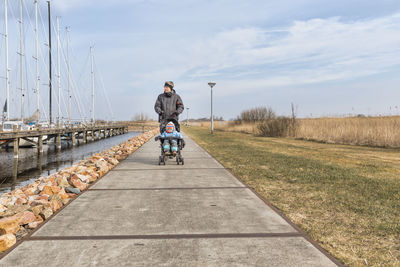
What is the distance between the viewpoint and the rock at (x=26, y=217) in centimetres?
358

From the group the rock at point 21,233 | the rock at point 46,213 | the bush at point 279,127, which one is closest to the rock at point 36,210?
the rock at point 46,213

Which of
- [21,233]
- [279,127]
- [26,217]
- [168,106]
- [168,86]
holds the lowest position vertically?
[21,233]

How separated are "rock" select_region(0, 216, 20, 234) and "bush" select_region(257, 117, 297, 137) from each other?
23848 millimetres

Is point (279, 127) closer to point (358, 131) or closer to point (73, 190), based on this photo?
point (358, 131)

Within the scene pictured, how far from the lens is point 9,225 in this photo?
11.0 feet

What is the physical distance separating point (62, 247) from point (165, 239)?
3.34 feet

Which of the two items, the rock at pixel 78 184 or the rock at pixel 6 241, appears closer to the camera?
the rock at pixel 6 241

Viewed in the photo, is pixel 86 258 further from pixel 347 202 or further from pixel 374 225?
pixel 347 202

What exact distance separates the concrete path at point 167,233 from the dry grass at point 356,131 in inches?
582

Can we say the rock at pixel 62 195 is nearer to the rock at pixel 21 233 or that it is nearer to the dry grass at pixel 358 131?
A: the rock at pixel 21 233

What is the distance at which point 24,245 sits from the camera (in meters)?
3.00

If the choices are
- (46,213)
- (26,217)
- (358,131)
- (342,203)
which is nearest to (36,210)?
(46,213)

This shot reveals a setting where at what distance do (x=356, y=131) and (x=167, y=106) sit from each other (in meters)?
14.7

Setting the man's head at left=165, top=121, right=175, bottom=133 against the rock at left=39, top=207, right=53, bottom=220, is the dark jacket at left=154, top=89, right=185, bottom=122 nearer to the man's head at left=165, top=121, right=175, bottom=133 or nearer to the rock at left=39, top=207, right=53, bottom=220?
the man's head at left=165, top=121, right=175, bottom=133
